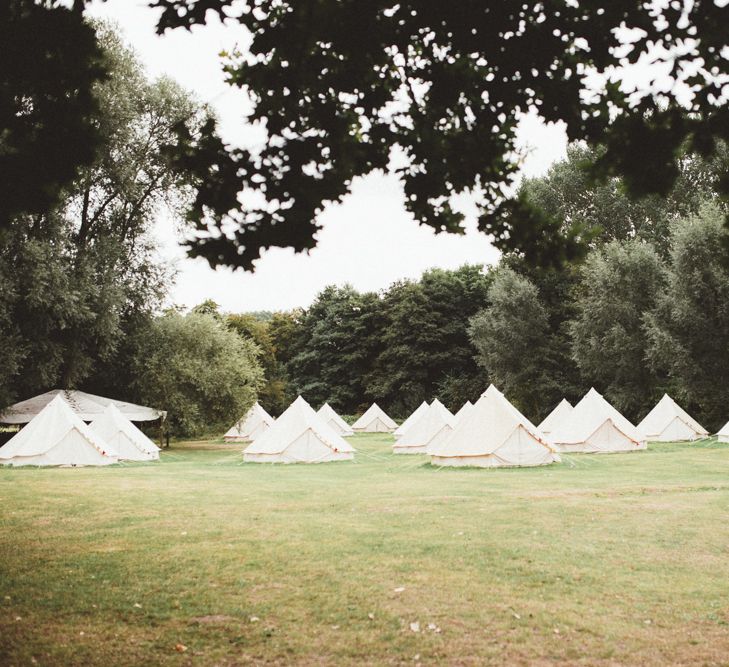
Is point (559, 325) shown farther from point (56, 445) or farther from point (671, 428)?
point (56, 445)

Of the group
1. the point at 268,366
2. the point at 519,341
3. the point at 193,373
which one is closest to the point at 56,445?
the point at 193,373

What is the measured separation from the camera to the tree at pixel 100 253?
26.7 metres

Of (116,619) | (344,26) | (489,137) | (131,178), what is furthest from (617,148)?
(131,178)

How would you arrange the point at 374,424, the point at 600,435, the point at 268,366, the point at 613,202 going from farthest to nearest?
1. the point at 268,366
2. the point at 374,424
3. the point at 613,202
4. the point at 600,435

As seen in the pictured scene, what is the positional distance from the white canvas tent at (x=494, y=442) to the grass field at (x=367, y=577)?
21.7ft

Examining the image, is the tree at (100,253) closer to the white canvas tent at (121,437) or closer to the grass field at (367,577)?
the white canvas tent at (121,437)

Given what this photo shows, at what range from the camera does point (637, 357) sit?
127 ft

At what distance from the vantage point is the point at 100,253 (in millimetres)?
30219

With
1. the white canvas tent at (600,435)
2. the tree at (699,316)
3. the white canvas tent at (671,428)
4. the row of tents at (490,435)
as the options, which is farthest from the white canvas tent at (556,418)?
the white canvas tent at (600,435)

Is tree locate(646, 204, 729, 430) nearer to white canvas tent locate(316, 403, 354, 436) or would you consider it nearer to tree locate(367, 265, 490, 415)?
white canvas tent locate(316, 403, 354, 436)

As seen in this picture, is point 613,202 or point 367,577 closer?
point 367,577

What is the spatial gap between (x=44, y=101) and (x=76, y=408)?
2662 centimetres

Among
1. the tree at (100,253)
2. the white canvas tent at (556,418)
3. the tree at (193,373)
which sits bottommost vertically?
the white canvas tent at (556,418)

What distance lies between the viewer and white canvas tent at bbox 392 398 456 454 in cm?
2997
